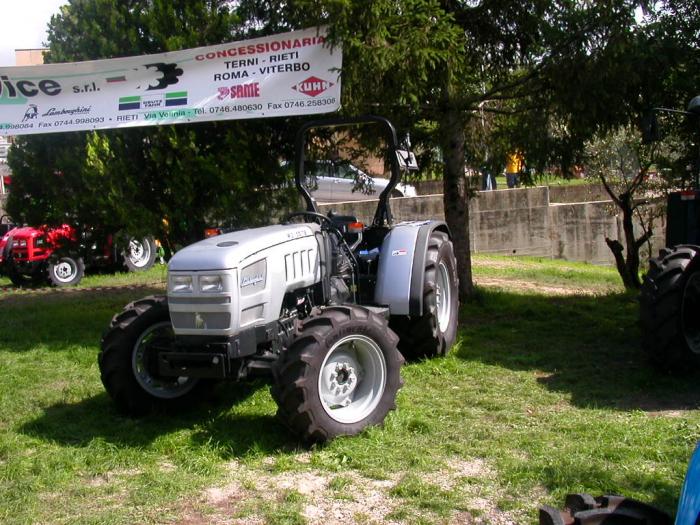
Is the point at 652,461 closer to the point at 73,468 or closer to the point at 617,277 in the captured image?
the point at 73,468

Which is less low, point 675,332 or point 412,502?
point 675,332

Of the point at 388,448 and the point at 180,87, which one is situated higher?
the point at 180,87

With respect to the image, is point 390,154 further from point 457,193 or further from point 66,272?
point 66,272

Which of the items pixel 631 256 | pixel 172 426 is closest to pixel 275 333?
pixel 172 426

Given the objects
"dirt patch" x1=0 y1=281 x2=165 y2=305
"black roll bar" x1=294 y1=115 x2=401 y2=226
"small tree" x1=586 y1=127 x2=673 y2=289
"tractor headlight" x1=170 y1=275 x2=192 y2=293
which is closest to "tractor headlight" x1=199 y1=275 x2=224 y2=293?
"tractor headlight" x1=170 y1=275 x2=192 y2=293

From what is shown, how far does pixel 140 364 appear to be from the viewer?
6.07m

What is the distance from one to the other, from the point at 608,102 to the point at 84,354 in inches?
236

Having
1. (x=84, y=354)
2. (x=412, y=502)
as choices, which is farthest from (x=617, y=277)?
(x=412, y=502)

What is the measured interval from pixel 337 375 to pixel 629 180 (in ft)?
Result: 32.7

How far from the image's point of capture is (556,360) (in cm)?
762

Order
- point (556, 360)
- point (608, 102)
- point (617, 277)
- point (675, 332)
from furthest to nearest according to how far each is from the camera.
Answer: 1. point (617, 277)
2. point (608, 102)
3. point (556, 360)
4. point (675, 332)

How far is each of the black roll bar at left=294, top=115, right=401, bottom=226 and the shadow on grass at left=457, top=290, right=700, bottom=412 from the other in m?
1.52

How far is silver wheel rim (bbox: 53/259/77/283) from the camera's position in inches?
588

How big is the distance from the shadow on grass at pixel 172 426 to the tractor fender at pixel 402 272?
1.37 meters
